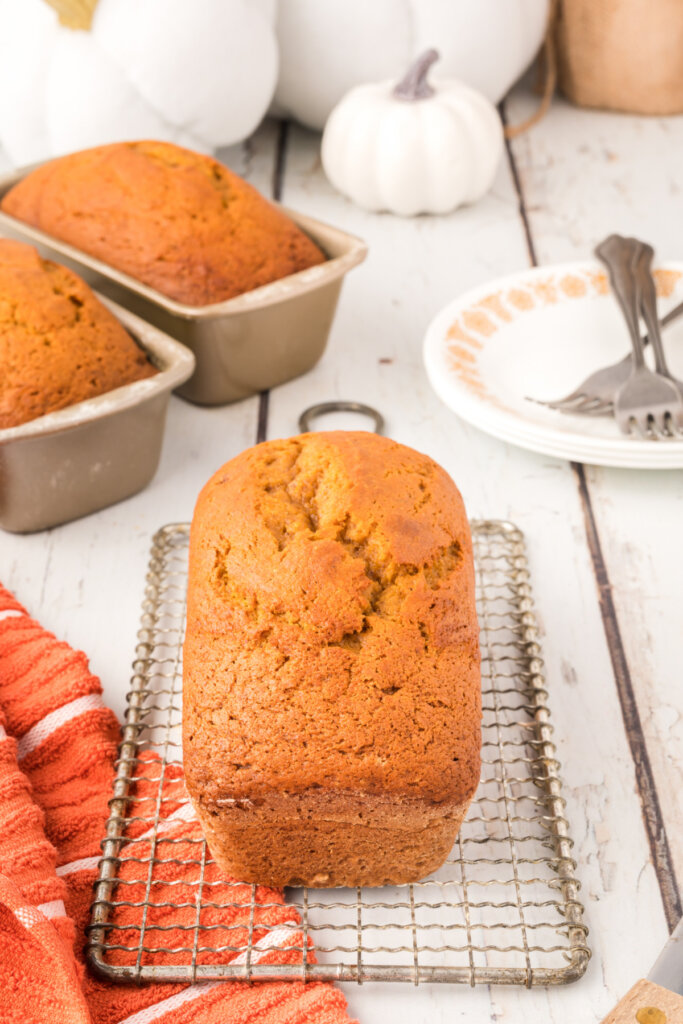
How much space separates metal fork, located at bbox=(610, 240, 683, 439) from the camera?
1493 mm

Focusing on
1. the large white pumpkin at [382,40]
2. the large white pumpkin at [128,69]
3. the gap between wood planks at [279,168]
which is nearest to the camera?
the gap between wood planks at [279,168]

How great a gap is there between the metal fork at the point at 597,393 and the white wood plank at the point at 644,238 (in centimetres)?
7

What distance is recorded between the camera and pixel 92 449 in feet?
4.47

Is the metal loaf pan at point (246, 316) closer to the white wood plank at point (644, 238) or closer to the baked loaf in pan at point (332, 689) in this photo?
the white wood plank at point (644, 238)

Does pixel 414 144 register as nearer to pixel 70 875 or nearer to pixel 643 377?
pixel 643 377

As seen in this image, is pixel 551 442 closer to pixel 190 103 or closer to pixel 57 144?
pixel 190 103

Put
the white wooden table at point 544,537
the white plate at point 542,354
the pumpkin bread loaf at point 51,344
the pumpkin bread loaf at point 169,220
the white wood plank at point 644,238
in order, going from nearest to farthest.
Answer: the white wooden table at point 544,537
the white wood plank at point 644,238
the pumpkin bread loaf at point 51,344
the white plate at point 542,354
the pumpkin bread loaf at point 169,220

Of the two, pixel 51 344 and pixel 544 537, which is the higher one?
pixel 51 344

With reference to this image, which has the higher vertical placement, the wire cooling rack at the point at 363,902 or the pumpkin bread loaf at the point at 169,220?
the pumpkin bread loaf at the point at 169,220

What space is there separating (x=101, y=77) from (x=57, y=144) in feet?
0.54

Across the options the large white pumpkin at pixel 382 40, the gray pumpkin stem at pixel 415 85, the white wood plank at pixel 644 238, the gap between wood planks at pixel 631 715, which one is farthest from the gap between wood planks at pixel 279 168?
the white wood plank at pixel 644 238

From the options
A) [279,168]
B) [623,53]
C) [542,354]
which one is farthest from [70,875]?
[623,53]

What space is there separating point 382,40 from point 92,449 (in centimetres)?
129

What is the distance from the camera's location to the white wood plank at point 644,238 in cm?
120
